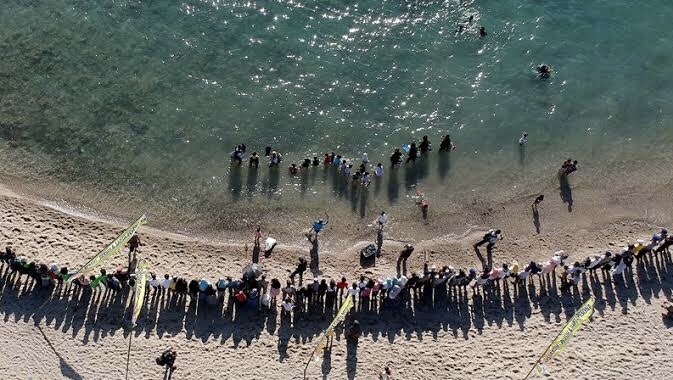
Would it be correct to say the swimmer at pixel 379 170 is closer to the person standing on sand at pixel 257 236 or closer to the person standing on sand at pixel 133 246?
the person standing on sand at pixel 257 236

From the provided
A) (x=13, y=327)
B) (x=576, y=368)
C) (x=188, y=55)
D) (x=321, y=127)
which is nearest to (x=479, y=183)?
(x=321, y=127)

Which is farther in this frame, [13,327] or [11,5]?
[11,5]

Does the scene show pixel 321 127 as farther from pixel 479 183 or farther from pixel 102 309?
pixel 102 309

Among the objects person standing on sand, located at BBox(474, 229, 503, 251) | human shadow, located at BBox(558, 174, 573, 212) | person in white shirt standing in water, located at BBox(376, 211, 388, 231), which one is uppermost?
human shadow, located at BBox(558, 174, 573, 212)

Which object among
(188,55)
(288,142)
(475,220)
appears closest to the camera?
(475,220)

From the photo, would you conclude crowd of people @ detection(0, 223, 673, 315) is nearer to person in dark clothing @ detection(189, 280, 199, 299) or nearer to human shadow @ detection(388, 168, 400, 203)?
person in dark clothing @ detection(189, 280, 199, 299)

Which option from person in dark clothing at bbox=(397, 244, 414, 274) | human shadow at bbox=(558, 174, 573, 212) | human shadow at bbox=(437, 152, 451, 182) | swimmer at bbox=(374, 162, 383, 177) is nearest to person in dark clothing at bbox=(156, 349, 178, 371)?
person in dark clothing at bbox=(397, 244, 414, 274)
